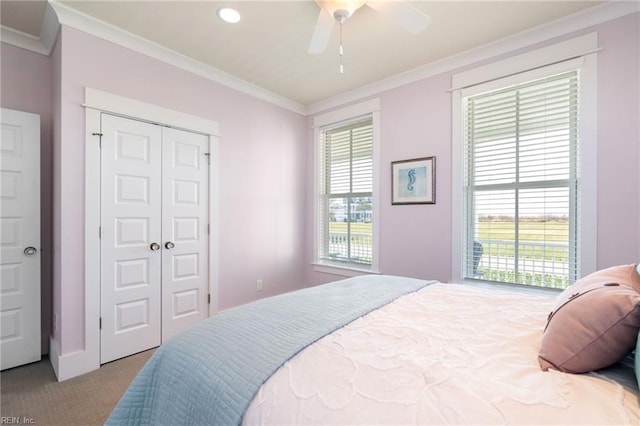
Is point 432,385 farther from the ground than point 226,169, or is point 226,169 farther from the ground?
point 226,169

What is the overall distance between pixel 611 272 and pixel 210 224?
3026mm

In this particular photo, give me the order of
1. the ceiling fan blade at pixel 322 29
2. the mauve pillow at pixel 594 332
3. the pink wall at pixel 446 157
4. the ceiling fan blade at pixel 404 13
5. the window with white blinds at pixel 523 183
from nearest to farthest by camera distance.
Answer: the mauve pillow at pixel 594 332
the ceiling fan blade at pixel 404 13
the ceiling fan blade at pixel 322 29
the pink wall at pixel 446 157
the window with white blinds at pixel 523 183

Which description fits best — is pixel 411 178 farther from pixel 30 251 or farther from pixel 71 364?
pixel 30 251

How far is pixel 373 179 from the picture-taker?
3.49 m

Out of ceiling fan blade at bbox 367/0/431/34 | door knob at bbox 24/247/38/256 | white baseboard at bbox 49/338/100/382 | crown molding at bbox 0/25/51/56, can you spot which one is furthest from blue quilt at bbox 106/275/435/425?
crown molding at bbox 0/25/51/56

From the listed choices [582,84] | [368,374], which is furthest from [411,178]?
[368,374]

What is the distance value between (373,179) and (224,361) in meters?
2.82

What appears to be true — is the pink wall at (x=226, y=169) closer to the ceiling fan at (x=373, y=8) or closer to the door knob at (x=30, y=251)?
the door knob at (x=30, y=251)

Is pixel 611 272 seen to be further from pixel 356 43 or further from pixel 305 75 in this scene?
pixel 305 75

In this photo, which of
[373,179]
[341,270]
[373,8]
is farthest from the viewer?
[341,270]

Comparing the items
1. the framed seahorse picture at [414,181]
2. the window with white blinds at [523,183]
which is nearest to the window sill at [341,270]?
the framed seahorse picture at [414,181]

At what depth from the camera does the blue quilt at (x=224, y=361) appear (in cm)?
91

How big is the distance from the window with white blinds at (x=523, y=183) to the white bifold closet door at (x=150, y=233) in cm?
267

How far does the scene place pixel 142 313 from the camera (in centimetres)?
264
